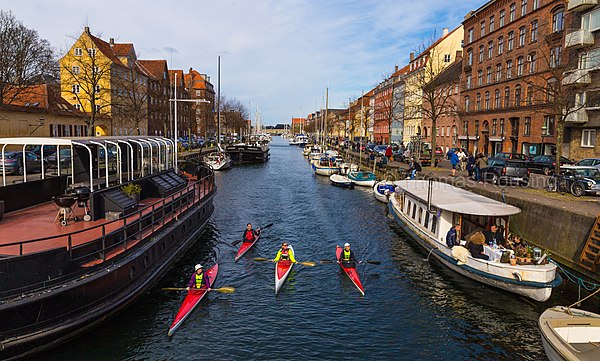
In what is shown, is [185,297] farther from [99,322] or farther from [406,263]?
[406,263]

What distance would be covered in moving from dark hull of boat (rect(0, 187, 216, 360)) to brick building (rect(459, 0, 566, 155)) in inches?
1435

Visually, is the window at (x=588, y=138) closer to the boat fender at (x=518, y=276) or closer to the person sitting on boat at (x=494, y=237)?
the person sitting on boat at (x=494, y=237)

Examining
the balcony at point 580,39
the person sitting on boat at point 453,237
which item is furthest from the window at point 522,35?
the person sitting on boat at point 453,237

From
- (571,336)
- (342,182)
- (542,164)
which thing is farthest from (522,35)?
(571,336)

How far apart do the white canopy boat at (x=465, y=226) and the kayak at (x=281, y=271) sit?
7.31 meters

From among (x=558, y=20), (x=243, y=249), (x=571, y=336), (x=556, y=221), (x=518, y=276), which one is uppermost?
(x=558, y=20)

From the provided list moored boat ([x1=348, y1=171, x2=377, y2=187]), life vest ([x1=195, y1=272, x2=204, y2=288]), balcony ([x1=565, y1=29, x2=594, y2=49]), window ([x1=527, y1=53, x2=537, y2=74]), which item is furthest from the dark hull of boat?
window ([x1=527, y1=53, x2=537, y2=74])

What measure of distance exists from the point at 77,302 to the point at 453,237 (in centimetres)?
1519

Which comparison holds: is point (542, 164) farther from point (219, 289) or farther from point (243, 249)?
point (219, 289)

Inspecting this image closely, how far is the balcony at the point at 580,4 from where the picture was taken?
37763mm

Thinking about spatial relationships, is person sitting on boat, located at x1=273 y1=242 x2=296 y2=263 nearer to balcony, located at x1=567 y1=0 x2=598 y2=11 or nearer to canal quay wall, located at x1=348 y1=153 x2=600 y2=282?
canal quay wall, located at x1=348 y1=153 x2=600 y2=282

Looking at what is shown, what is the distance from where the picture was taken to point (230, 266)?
20641mm

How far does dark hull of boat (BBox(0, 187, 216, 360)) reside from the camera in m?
10.2

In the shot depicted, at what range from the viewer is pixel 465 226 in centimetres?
2066
